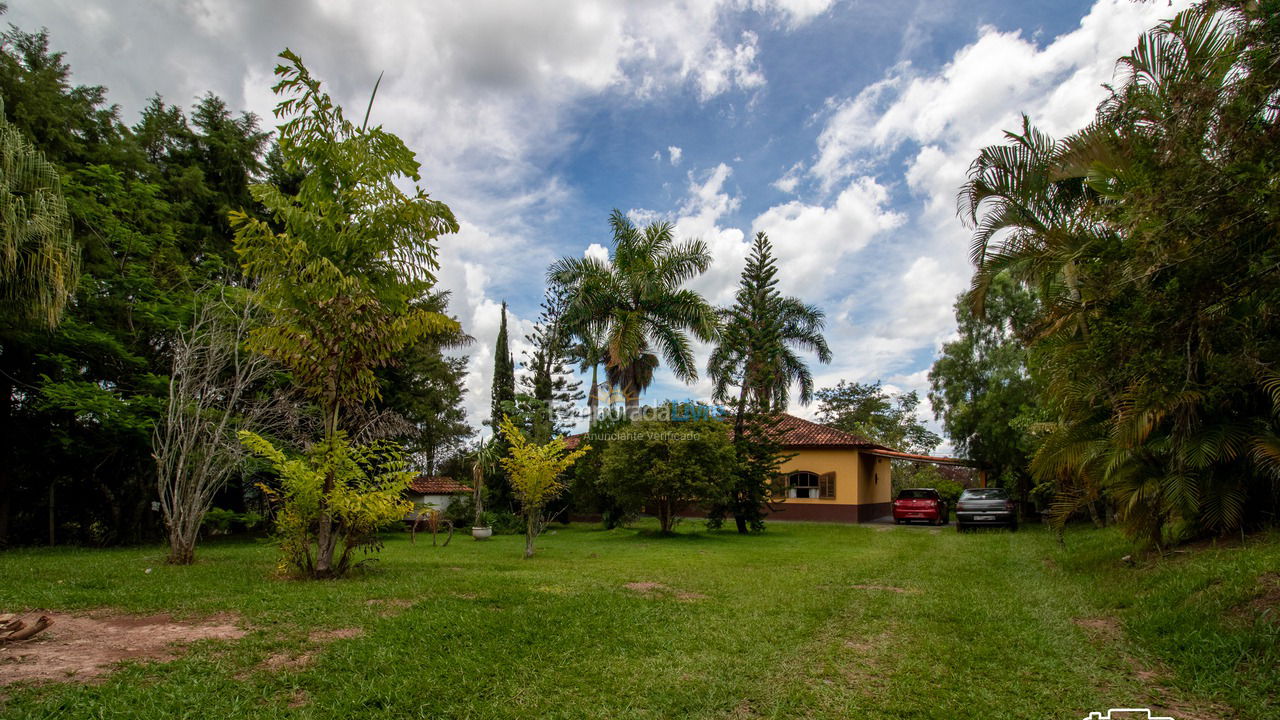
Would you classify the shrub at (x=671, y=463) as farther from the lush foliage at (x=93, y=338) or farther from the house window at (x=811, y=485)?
the lush foliage at (x=93, y=338)

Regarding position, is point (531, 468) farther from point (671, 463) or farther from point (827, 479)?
point (827, 479)

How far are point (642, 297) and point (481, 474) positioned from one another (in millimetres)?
7056

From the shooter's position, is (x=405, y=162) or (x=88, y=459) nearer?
(x=405, y=162)

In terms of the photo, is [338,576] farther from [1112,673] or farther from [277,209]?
[1112,673]

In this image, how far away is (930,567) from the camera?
33.9ft

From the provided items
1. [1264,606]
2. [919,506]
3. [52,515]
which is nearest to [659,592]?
[1264,606]

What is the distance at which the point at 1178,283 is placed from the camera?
5.12 meters

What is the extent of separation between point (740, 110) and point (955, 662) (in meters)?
10.7

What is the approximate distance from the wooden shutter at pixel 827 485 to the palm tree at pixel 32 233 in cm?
2181

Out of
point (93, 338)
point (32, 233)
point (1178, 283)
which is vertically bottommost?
point (1178, 283)

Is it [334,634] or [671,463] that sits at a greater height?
[671,463]

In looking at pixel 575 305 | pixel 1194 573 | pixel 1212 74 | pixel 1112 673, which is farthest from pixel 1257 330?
pixel 575 305

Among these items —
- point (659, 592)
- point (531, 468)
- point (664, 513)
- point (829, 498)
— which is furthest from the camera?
point (829, 498)

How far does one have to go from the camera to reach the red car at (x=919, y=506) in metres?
21.3
